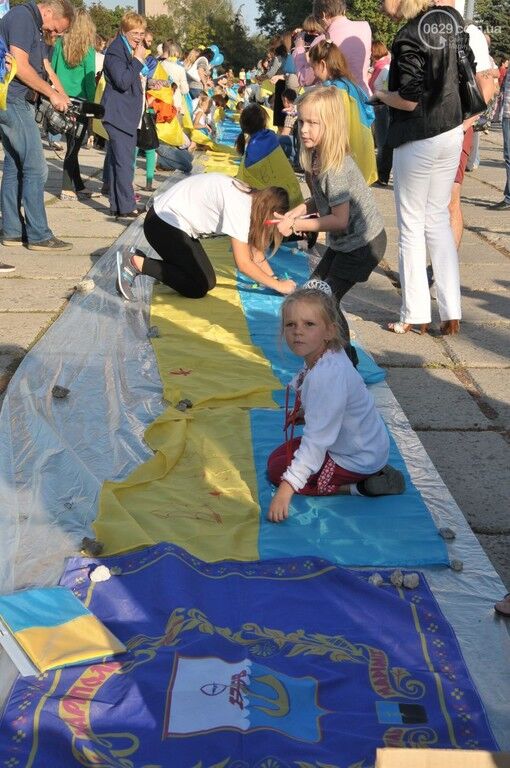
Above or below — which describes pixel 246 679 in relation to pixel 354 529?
above

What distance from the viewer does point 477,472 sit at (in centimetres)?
398

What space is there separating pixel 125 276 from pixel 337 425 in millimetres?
3126

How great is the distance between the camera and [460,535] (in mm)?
3375

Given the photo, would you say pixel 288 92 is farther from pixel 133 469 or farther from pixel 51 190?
pixel 133 469

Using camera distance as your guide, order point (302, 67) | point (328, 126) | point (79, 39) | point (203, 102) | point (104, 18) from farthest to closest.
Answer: point (104, 18) → point (203, 102) → point (302, 67) → point (79, 39) → point (328, 126)

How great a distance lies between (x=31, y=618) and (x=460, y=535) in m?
1.52

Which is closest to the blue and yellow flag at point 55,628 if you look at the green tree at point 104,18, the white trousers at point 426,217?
the white trousers at point 426,217

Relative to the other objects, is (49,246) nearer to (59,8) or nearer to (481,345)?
(59,8)

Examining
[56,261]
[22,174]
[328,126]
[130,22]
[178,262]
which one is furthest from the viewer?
[130,22]

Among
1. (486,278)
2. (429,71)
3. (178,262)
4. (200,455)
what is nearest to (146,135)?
(178,262)

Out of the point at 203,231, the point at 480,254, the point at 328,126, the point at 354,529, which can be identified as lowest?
the point at 480,254

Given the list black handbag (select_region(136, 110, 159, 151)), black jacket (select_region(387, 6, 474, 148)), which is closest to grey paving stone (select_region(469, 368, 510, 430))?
black jacket (select_region(387, 6, 474, 148))

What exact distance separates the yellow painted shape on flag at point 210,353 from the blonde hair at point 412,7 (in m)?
2.00

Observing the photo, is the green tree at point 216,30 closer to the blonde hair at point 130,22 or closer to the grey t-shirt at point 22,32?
the blonde hair at point 130,22
